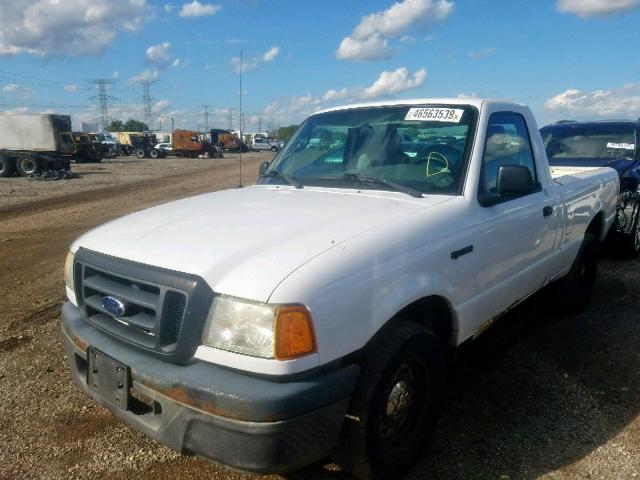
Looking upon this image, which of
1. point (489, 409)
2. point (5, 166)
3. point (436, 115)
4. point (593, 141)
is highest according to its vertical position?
point (436, 115)

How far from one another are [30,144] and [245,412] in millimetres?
28379

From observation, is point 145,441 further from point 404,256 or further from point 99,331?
point 404,256

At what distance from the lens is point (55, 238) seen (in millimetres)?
9023

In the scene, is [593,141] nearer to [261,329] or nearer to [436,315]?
[436,315]

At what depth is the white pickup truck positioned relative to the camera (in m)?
2.05

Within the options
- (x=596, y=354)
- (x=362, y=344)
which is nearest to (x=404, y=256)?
(x=362, y=344)

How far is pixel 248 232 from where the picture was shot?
2.51 metres

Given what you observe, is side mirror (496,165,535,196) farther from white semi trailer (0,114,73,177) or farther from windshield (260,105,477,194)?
white semi trailer (0,114,73,177)

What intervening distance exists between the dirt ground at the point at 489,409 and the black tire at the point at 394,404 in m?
0.23

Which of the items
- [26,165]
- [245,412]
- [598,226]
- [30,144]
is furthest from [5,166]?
[245,412]

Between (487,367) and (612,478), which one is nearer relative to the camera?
(612,478)

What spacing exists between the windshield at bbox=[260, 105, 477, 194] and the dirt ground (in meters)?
1.45

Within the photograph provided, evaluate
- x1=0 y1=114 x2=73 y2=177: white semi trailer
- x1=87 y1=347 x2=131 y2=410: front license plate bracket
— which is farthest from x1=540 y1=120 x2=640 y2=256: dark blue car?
x1=0 y1=114 x2=73 y2=177: white semi trailer

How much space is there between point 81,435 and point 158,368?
125 cm
